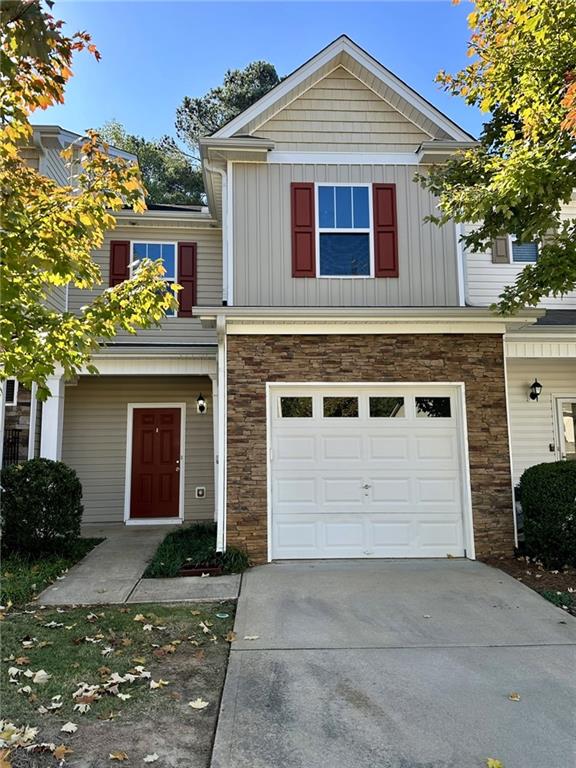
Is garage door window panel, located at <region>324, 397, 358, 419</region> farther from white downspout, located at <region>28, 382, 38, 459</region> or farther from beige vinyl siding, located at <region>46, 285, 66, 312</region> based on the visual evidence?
beige vinyl siding, located at <region>46, 285, 66, 312</region>

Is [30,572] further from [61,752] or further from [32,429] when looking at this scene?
[61,752]

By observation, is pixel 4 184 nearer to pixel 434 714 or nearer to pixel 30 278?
pixel 30 278

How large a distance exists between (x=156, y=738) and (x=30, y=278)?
3.27 m

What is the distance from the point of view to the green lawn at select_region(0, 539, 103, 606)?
587 cm

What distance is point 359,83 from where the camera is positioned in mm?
8664

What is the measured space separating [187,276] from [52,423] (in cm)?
400

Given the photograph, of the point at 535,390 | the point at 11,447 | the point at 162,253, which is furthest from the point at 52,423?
the point at 535,390

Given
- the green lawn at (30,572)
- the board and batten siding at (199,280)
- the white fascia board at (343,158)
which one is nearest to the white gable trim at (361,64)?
the white fascia board at (343,158)

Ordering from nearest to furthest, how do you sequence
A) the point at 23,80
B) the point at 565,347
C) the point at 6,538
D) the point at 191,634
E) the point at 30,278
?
the point at 23,80
the point at 30,278
the point at 191,634
the point at 6,538
the point at 565,347

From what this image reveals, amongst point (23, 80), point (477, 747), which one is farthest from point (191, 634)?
point (23, 80)

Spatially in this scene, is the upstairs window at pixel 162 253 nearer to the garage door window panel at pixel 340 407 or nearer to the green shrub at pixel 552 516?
the garage door window panel at pixel 340 407

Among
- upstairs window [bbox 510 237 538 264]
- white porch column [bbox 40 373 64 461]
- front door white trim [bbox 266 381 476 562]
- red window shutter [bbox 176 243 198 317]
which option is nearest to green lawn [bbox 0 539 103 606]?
white porch column [bbox 40 373 64 461]

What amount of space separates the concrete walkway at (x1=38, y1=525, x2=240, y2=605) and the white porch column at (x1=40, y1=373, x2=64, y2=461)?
1.84m

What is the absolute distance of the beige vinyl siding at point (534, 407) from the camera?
1007cm
